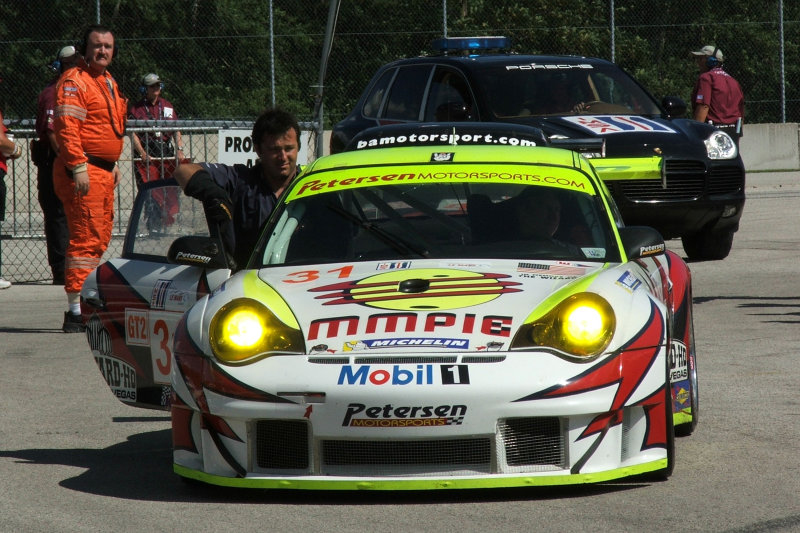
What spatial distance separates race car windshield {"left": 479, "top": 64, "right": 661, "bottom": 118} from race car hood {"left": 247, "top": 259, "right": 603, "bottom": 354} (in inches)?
245

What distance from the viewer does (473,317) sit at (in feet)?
15.7

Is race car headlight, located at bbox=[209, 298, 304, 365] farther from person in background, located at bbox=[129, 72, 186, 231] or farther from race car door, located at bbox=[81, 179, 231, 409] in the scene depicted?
person in background, located at bbox=[129, 72, 186, 231]

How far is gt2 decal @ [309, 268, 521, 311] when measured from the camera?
492 centimetres

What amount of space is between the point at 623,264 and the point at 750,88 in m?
24.0

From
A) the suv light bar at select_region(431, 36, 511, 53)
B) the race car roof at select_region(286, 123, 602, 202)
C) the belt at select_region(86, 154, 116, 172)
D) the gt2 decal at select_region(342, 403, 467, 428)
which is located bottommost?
the gt2 decal at select_region(342, 403, 467, 428)

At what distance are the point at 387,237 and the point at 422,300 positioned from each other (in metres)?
0.74

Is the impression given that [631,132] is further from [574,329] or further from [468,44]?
[574,329]

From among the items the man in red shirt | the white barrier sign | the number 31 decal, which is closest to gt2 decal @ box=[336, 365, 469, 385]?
the number 31 decal

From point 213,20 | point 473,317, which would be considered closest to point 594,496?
point 473,317

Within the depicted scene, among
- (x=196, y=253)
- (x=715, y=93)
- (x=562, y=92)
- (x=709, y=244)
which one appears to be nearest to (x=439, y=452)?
(x=196, y=253)

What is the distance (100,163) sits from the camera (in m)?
9.63

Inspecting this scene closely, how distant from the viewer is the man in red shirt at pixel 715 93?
16703 millimetres

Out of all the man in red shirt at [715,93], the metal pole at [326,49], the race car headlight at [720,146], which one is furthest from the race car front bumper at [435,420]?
the man in red shirt at [715,93]

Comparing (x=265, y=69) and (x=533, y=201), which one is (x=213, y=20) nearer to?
(x=265, y=69)
